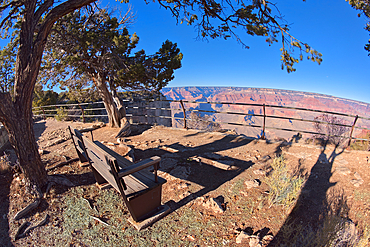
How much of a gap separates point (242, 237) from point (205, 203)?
30.1 inches

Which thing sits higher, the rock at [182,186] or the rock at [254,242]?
the rock at [182,186]

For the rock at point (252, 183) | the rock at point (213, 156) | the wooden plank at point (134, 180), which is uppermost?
the wooden plank at point (134, 180)

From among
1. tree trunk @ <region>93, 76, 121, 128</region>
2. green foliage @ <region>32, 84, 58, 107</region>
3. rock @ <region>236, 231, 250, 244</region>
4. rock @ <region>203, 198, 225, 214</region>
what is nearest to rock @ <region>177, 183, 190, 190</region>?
rock @ <region>203, 198, 225, 214</region>

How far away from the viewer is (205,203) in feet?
9.68

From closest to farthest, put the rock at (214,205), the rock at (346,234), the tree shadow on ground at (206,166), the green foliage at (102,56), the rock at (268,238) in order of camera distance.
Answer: the rock at (346,234) < the rock at (268,238) < the rock at (214,205) < the tree shadow on ground at (206,166) < the green foliage at (102,56)

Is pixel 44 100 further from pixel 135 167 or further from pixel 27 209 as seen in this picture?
pixel 135 167

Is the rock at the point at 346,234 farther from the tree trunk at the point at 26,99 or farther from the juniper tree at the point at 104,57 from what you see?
the juniper tree at the point at 104,57

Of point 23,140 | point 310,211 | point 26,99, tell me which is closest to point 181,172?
Answer: point 310,211

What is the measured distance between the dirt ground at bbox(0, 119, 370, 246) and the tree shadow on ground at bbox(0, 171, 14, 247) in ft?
0.04

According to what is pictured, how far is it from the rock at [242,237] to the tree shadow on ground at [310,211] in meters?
0.26

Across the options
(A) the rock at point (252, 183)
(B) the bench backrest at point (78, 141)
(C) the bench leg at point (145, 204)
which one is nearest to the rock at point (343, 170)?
(A) the rock at point (252, 183)

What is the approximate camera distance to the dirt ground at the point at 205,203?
2398mm

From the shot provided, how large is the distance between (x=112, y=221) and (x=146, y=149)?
2.89 meters

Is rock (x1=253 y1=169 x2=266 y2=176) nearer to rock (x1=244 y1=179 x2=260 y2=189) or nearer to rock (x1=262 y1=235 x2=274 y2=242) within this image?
rock (x1=244 y1=179 x2=260 y2=189)
